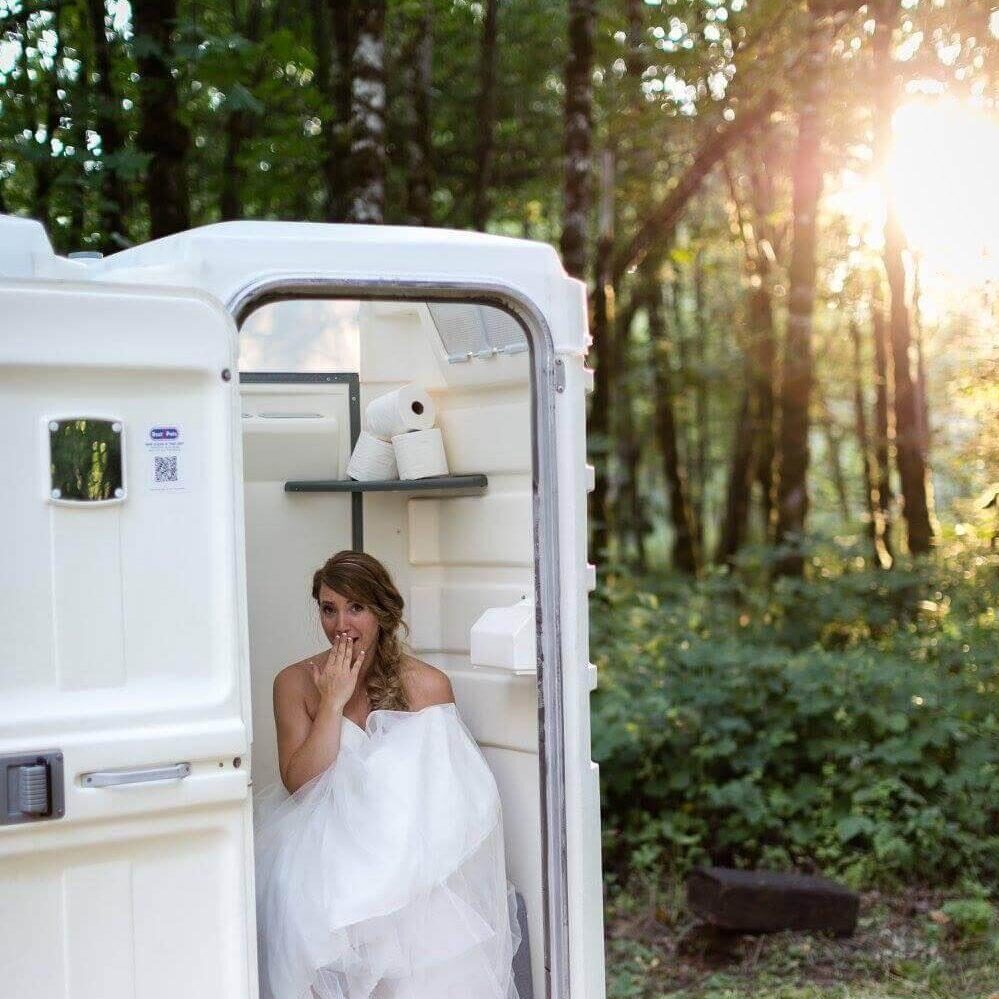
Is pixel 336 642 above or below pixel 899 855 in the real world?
above

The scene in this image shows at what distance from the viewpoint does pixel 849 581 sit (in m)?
9.45

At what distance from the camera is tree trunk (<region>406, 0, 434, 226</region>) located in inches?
362

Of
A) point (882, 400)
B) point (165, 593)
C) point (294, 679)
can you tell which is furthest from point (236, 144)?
point (882, 400)

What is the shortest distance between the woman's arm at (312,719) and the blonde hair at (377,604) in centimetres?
15

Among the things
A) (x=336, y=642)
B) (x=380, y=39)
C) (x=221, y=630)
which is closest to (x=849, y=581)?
(x=380, y=39)

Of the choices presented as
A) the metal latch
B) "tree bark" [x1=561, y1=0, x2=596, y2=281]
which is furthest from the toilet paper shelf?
"tree bark" [x1=561, y1=0, x2=596, y2=281]

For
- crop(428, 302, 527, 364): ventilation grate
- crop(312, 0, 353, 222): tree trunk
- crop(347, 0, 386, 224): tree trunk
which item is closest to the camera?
crop(428, 302, 527, 364): ventilation grate

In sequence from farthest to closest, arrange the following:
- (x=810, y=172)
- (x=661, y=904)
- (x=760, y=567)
A: (x=760, y=567), (x=810, y=172), (x=661, y=904)

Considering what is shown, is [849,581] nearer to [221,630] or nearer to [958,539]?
[958,539]

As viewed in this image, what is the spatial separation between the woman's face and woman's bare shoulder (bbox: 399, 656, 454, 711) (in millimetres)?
152

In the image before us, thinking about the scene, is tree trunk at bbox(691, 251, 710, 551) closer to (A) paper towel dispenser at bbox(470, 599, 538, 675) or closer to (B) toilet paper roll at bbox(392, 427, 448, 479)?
(B) toilet paper roll at bbox(392, 427, 448, 479)

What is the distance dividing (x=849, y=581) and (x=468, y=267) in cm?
658

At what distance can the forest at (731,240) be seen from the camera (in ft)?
20.3

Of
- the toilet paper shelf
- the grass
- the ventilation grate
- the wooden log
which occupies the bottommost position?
the grass
